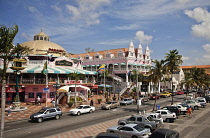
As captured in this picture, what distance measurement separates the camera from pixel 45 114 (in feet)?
78.6

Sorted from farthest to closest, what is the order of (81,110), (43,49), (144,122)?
(43,49)
(81,110)
(144,122)

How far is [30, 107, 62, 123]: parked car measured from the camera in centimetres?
2328

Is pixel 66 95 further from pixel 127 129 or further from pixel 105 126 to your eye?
pixel 127 129

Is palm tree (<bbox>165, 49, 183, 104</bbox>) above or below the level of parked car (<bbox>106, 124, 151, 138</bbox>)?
above

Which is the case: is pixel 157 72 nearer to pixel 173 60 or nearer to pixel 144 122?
pixel 173 60

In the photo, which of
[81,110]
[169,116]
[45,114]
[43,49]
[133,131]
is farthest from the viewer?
[43,49]

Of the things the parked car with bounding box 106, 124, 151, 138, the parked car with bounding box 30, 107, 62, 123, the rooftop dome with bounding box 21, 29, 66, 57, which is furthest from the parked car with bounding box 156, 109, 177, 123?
the rooftop dome with bounding box 21, 29, 66, 57

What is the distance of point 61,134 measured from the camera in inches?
698

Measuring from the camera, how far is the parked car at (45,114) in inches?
917

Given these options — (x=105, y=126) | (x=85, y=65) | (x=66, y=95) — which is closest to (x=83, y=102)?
(x=66, y=95)

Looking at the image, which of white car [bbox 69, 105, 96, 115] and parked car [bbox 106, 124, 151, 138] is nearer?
parked car [bbox 106, 124, 151, 138]

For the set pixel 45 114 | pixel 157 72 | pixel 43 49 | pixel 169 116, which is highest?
pixel 43 49

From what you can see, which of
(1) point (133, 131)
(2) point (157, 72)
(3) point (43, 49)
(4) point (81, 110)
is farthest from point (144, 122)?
(3) point (43, 49)

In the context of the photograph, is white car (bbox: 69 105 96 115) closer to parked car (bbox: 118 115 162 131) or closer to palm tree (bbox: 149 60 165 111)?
parked car (bbox: 118 115 162 131)
